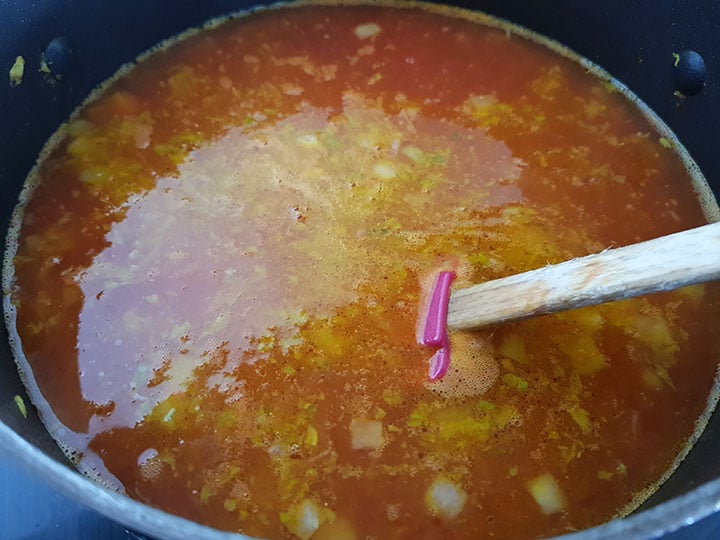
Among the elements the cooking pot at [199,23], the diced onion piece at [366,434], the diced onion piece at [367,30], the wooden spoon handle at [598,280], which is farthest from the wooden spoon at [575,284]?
the diced onion piece at [367,30]

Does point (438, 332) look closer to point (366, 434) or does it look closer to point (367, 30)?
point (366, 434)

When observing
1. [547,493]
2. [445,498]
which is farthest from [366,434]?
[547,493]

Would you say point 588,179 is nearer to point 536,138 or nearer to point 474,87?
point 536,138

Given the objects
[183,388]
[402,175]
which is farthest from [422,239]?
[183,388]

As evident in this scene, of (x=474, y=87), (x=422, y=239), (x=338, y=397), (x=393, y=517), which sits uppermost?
(x=474, y=87)

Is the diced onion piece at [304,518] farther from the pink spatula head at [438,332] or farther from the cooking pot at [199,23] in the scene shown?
the cooking pot at [199,23]
